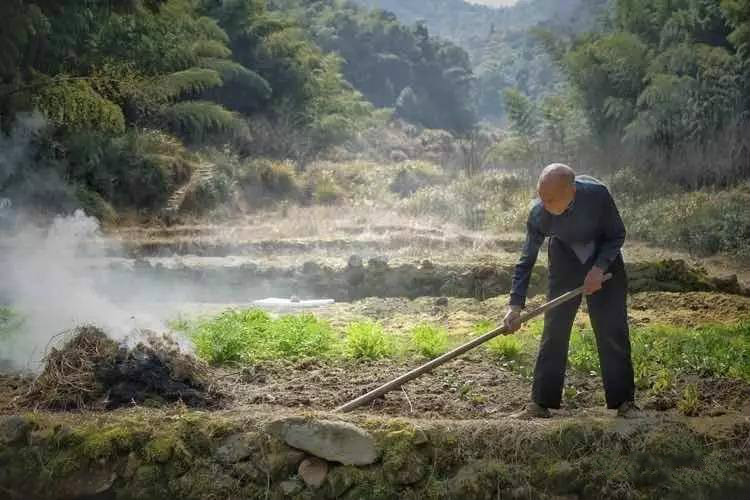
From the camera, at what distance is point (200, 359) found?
18.4 ft

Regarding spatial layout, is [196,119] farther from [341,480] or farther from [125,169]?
[341,480]

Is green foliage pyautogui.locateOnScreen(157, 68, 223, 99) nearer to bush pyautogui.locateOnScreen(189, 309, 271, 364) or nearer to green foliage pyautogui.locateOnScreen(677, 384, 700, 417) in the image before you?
bush pyautogui.locateOnScreen(189, 309, 271, 364)

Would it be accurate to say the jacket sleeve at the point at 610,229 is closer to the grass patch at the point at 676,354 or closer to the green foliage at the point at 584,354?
the grass patch at the point at 676,354

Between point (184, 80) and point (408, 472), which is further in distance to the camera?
point (184, 80)

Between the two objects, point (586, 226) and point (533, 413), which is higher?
point (586, 226)

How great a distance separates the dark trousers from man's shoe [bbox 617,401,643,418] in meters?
0.05

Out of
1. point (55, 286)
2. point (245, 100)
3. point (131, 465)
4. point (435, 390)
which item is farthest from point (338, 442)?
point (245, 100)

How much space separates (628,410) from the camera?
4680 mm

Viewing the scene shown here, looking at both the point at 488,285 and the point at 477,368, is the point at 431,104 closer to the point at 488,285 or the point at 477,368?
the point at 488,285

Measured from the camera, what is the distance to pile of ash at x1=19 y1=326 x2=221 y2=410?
5098mm

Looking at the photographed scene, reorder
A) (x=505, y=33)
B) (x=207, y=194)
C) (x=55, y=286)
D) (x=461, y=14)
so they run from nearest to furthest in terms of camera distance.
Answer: (x=55, y=286), (x=207, y=194), (x=505, y=33), (x=461, y=14)

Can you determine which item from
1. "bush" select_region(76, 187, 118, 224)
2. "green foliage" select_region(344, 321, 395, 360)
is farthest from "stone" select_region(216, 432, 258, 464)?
"bush" select_region(76, 187, 118, 224)

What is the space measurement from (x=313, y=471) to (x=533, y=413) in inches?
50.7

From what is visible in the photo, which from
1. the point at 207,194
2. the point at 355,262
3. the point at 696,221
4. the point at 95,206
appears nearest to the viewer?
the point at 355,262
